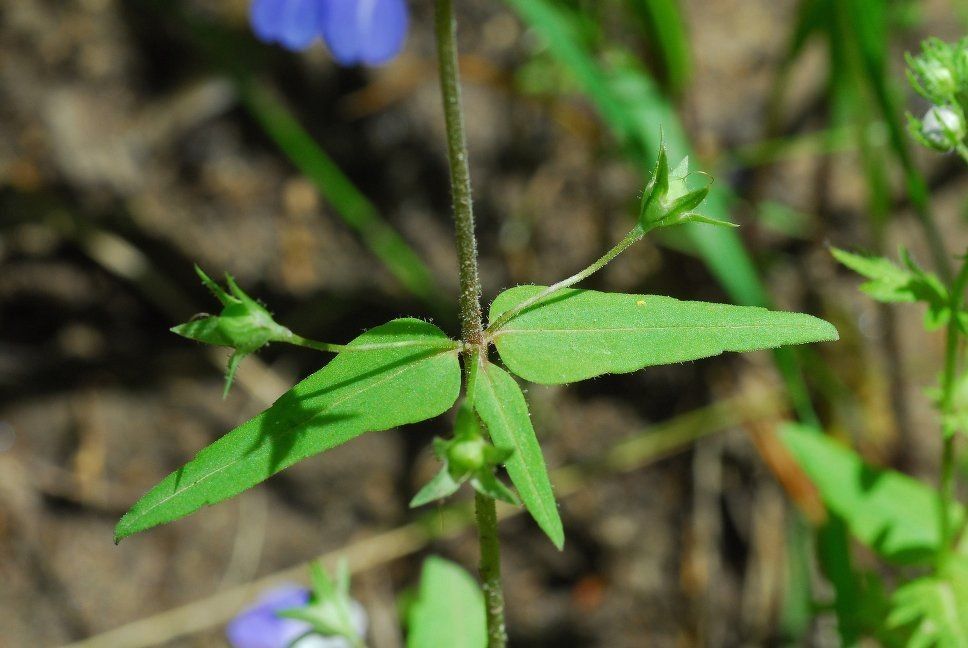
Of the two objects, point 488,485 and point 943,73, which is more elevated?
point 943,73

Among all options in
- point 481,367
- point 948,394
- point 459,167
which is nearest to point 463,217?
point 459,167

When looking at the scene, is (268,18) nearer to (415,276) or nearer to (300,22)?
(300,22)

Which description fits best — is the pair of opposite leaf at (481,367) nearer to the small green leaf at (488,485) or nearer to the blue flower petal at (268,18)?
the small green leaf at (488,485)

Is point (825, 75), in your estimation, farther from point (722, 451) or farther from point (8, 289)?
point (8, 289)

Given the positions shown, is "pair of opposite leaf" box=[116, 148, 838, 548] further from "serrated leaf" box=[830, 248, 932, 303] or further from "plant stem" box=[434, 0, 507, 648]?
"serrated leaf" box=[830, 248, 932, 303]

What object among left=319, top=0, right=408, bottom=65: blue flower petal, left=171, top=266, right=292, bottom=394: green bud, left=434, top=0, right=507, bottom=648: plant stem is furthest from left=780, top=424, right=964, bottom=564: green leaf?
left=319, top=0, right=408, bottom=65: blue flower petal

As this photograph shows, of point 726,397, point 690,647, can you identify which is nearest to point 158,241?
point 726,397

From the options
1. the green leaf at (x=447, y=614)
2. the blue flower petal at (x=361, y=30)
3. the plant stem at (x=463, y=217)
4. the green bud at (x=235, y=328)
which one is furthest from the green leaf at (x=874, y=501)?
the blue flower petal at (x=361, y=30)
